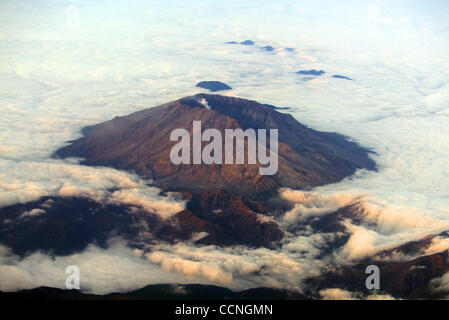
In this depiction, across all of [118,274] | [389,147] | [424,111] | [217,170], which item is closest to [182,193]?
[217,170]

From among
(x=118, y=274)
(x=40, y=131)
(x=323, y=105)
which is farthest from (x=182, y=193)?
(x=323, y=105)

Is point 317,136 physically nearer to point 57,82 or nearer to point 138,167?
point 138,167

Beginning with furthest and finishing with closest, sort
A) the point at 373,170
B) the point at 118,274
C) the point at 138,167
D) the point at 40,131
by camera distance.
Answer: the point at 40,131, the point at 373,170, the point at 138,167, the point at 118,274

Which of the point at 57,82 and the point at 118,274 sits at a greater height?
the point at 57,82

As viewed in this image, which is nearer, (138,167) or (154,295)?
(154,295)

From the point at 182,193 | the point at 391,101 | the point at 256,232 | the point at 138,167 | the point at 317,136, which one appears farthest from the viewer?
the point at 391,101

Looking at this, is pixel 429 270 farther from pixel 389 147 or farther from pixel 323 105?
pixel 323 105

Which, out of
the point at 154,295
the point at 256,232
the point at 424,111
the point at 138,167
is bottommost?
the point at 154,295
